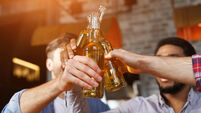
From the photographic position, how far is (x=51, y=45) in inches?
64.6

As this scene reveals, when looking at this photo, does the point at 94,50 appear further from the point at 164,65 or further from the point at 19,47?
the point at 19,47

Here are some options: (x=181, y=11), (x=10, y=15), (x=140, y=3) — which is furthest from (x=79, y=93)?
(x=10, y=15)

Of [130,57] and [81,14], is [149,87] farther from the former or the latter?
[130,57]

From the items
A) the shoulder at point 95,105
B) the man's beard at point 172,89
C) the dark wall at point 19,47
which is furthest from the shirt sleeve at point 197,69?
the dark wall at point 19,47

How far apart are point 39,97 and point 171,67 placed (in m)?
0.52

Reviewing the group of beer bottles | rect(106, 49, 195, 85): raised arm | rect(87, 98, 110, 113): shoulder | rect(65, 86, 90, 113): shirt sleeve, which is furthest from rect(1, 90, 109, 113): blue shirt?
rect(106, 49, 195, 85): raised arm

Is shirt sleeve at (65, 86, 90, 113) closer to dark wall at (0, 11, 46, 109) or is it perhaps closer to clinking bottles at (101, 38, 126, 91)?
clinking bottles at (101, 38, 126, 91)

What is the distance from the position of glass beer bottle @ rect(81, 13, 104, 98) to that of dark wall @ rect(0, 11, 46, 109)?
3305 millimetres

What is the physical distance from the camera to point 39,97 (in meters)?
0.77

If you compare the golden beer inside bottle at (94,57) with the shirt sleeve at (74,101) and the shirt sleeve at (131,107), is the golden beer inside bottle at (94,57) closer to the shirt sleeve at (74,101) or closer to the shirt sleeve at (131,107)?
the shirt sleeve at (74,101)

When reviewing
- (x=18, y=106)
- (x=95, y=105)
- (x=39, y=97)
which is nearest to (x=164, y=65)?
(x=39, y=97)

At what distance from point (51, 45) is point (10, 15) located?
299cm

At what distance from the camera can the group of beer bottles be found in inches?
27.3

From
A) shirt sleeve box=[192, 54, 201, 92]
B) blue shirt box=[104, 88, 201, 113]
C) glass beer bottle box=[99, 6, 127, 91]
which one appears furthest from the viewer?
blue shirt box=[104, 88, 201, 113]
